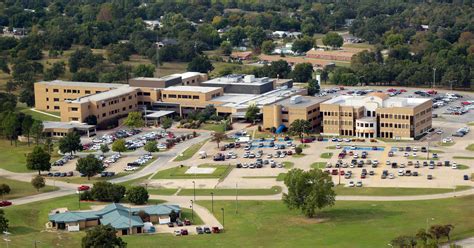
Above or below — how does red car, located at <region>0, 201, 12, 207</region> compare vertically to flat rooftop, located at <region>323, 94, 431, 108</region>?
below

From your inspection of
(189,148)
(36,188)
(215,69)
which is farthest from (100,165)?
(215,69)

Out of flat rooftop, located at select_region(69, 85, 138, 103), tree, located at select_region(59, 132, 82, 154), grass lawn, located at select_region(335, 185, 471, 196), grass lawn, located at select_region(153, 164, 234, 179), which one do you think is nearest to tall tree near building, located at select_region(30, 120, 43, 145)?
tree, located at select_region(59, 132, 82, 154)

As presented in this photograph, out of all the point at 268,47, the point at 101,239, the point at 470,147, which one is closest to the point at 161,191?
the point at 101,239

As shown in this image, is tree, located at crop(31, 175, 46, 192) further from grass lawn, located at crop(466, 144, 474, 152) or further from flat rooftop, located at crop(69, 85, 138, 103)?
grass lawn, located at crop(466, 144, 474, 152)

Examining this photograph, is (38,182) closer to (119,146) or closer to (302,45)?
(119,146)

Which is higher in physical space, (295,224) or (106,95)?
(106,95)

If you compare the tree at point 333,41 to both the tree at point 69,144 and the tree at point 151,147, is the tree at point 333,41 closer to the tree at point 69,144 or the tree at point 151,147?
the tree at point 151,147

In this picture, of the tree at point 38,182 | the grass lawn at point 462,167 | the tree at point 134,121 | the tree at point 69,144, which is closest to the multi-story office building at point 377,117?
the grass lawn at point 462,167

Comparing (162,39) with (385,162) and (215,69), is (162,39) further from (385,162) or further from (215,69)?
(385,162)
